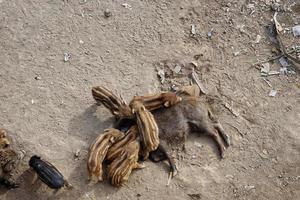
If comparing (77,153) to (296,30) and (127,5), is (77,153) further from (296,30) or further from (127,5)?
(296,30)

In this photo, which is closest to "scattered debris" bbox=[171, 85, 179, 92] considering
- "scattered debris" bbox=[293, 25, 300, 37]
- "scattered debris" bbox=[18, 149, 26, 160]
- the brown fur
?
the brown fur

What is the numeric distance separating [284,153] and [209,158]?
0.72 meters

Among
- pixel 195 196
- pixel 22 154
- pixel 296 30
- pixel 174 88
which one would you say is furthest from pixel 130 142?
pixel 296 30

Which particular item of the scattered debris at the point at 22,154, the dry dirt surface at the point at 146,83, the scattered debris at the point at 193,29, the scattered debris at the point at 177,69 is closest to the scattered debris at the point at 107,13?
the dry dirt surface at the point at 146,83

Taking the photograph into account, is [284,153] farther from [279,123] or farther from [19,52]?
[19,52]

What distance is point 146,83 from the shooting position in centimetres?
678

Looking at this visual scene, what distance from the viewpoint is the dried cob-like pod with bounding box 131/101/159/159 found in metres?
6.09

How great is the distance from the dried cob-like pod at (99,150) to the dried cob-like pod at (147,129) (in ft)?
0.74

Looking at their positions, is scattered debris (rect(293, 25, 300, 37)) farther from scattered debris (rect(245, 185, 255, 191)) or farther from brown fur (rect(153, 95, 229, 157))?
scattered debris (rect(245, 185, 255, 191))

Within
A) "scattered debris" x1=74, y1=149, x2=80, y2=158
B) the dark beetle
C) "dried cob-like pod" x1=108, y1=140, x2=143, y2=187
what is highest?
"dried cob-like pod" x1=108, y1=140, x2=143, y2=187

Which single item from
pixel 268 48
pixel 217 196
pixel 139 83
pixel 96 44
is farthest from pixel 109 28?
pixel 217 196

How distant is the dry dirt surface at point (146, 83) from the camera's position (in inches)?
243

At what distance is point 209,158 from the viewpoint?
631 centimetres

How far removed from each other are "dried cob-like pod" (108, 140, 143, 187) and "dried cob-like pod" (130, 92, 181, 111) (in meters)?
0.41
